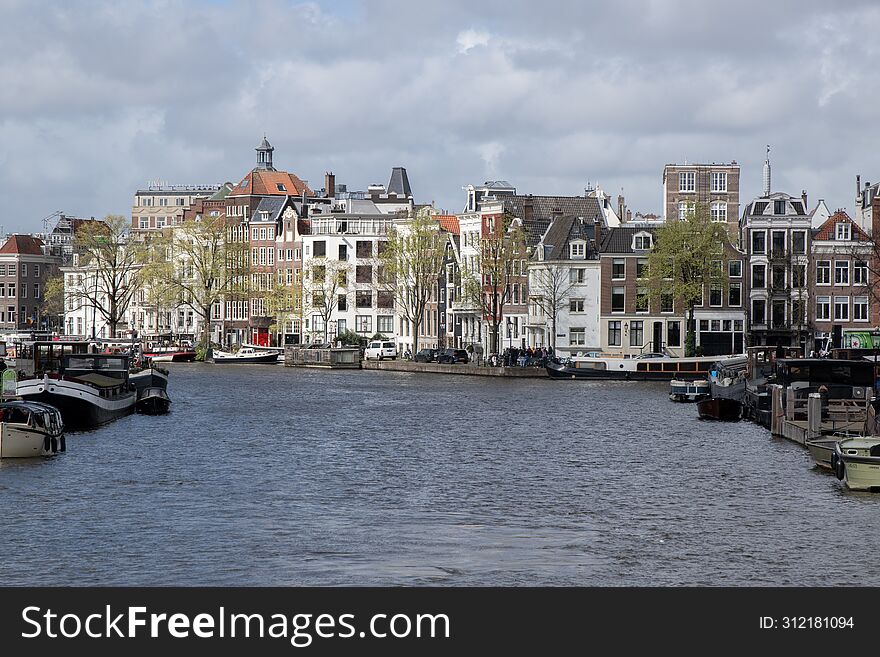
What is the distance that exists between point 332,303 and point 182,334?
2481 cm

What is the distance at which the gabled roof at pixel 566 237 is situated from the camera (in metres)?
120

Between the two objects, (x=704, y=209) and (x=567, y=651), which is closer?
(x=567, y=651)

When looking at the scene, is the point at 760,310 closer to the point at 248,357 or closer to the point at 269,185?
the point at 248,357

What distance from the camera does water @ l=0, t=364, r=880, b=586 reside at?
3142 centimetres

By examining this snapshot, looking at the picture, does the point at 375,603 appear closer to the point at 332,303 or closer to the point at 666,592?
the point at 666,592

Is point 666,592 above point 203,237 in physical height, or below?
below

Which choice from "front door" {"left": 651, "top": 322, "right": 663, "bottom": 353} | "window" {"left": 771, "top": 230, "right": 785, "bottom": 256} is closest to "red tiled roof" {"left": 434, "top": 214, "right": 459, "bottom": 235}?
"front door" {"left": 651, "top": 322, "right": 663, "bottom": 353}

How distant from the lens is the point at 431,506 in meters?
40.6

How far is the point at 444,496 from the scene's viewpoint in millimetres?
42719

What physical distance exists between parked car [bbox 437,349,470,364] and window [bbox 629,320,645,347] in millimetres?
14030

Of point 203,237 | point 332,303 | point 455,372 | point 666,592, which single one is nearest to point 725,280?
point 455,372

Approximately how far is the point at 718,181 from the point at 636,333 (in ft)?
62.1

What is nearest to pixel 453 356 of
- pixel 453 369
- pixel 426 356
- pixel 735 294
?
→ pixel 426 356

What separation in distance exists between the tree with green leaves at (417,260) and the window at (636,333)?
22205 millimetres
